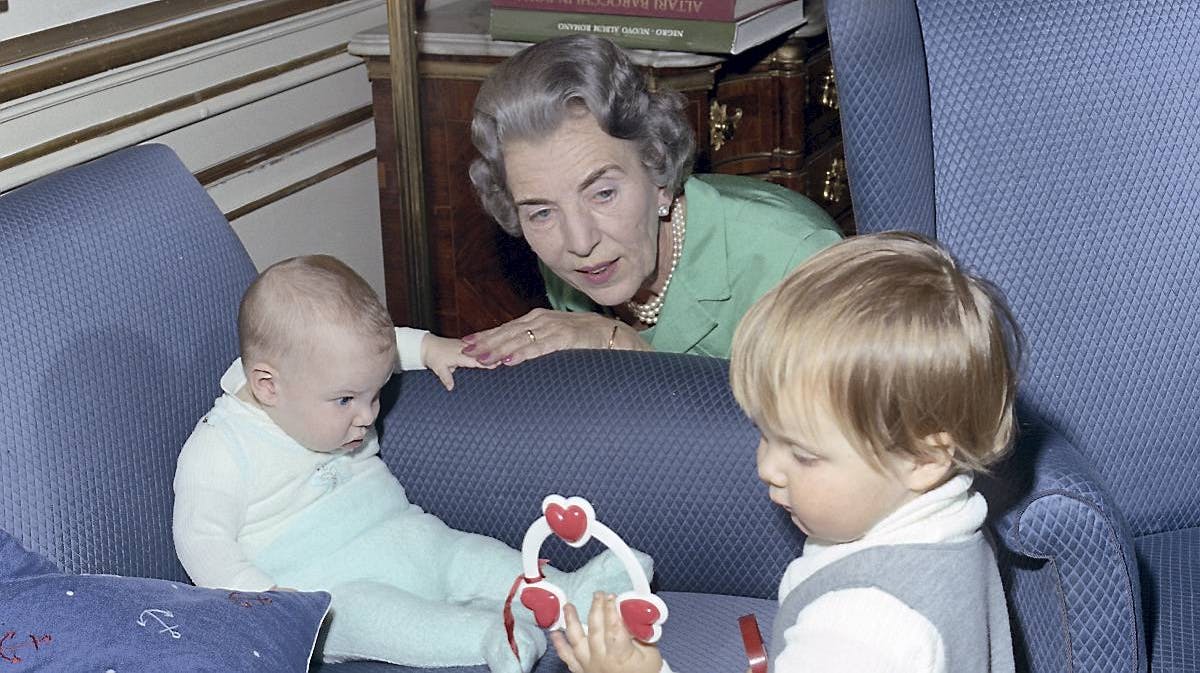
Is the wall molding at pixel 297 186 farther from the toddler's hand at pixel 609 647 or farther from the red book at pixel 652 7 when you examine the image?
the toddler's hand at pixel 609 647

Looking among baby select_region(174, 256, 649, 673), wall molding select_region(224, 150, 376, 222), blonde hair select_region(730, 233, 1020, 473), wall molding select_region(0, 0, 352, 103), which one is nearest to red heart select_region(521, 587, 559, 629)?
baby select_region(174, 256, 649, 673)

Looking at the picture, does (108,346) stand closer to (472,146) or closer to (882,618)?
(882,618)

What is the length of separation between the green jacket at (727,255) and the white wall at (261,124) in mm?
928

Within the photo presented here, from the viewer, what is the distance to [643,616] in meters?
1.26

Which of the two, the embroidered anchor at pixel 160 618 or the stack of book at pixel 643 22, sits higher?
the stack of book at pixel 643 22

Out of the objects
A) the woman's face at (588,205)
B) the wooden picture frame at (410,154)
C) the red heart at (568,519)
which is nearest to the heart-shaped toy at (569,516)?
the red heart at (568,519)

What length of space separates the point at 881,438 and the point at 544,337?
78 cm

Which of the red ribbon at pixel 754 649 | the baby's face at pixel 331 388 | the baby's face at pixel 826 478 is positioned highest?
the baby's face at pixel 826 478

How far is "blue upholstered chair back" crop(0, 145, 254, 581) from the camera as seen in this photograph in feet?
4.65

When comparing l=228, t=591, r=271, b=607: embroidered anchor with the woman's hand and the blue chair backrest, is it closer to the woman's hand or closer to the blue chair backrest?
the woman's hand

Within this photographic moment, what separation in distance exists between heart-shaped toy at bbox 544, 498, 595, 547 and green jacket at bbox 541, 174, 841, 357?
0.69 m

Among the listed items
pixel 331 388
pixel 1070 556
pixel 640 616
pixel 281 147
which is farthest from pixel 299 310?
pixel 281 147

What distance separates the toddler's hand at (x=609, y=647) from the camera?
50.1 inches

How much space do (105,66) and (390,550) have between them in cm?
102
